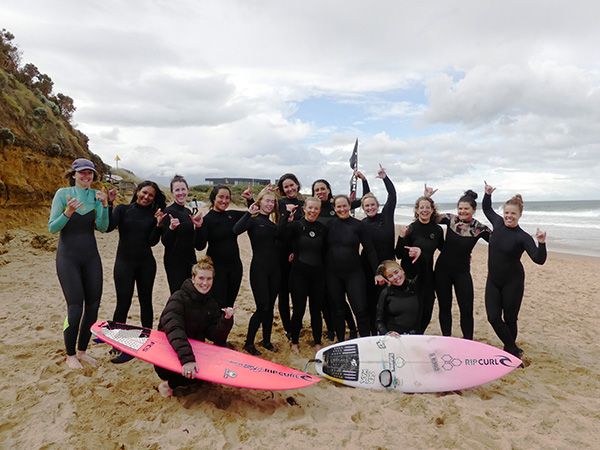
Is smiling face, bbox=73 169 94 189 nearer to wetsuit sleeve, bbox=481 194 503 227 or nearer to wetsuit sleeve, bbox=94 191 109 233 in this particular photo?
wetsuit sleeve, bbox=94 191 109 233

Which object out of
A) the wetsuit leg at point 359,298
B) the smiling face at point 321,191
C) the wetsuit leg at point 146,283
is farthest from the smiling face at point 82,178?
the wetsuit leg at point 359,298

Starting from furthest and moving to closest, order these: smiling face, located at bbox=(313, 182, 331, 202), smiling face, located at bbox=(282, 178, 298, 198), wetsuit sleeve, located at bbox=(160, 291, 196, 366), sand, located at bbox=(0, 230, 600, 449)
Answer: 1. smiling face, located at bbox=(282, 178, 298, 198)
2. smiling face, located at bbox=(313, 182, 331, 202)
3. wetsuit sleeve, located at bbox=(160, 291, 196, 366)
4. sand, located at bbox=(0, 230, 600, 449)

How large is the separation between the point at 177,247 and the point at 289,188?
1.58 m

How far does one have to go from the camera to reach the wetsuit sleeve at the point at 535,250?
3.53 metres

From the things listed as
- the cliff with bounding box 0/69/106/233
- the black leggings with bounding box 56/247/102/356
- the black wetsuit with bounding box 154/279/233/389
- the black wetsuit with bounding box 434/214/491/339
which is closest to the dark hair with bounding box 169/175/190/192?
the black leggings with bounding box 56/247/102/356

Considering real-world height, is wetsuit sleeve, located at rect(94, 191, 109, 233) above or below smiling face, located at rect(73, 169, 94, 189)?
below

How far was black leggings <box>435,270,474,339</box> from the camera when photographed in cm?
388

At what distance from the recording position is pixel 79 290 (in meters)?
3.33

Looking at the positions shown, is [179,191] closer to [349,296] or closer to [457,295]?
[349,296]

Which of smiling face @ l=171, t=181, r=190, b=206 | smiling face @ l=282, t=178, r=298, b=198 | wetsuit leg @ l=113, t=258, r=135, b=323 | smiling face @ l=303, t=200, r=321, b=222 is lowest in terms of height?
wetsuit leg @ l=113, t=258, r=135, b=323

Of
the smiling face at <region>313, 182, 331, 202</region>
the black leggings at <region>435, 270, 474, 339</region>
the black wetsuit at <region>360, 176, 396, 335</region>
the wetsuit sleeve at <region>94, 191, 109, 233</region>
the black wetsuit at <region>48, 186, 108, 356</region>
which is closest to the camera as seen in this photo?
the black wetsuit at <region>48, 186, 108, 356</region>

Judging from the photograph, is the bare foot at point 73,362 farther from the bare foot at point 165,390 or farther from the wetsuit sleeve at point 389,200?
the wetsuit sleeve at point 389,200

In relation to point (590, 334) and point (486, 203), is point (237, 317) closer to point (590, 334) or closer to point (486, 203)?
point (486, 203)

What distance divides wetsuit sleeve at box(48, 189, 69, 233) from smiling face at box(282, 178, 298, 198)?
2.41m
